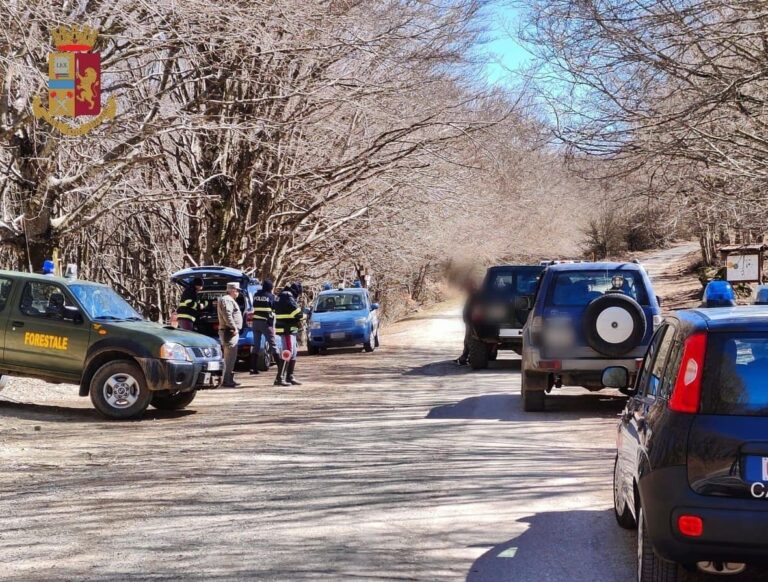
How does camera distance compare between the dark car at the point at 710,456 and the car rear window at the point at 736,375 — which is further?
the car rear window at the point at 736,375

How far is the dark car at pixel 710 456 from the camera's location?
15.8 ft

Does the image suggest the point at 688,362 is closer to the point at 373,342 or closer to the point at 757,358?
the point at 757,358

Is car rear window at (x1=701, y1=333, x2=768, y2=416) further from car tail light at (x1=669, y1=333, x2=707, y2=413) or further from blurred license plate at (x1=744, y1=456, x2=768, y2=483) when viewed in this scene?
blurred license plate at (x1=744, y1=456, x2=768, y2=483)

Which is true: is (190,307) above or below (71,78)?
below

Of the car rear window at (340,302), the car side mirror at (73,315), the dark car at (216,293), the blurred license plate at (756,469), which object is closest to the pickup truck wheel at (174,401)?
the car side mirror at (73,315)

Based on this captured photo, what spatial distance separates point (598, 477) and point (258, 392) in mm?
9026

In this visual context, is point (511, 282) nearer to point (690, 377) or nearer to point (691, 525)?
point (690, 377)

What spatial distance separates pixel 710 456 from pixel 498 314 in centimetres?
1529

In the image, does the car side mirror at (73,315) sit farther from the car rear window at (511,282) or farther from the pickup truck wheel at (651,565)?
the pickup truck wheel at (651,565)

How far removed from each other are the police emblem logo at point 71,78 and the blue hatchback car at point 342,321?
11.2 meters

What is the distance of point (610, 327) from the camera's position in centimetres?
1295

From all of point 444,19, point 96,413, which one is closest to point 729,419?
point 96,413

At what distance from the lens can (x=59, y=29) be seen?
48.3 feet

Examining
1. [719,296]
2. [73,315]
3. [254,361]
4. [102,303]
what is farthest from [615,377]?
[254,361]
